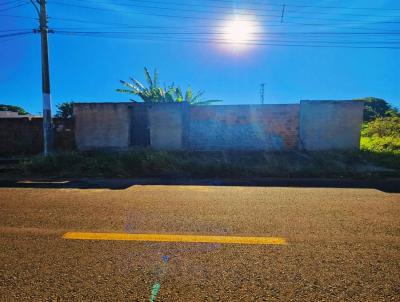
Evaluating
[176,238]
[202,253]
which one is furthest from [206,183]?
[202,253]

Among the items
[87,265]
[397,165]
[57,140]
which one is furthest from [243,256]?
[57,140]

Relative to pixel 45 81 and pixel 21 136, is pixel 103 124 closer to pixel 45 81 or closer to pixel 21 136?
pixel 45 81

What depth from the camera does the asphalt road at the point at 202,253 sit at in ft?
7.42

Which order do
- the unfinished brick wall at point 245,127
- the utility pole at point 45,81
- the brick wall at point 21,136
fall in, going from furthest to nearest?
the brick wall at point 21,136, the unfinished brick wall at point 245,127, the utility pole at point 45,81

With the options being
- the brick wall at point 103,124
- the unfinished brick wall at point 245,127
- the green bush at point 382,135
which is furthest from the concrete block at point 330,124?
the brick wall at point 103,124

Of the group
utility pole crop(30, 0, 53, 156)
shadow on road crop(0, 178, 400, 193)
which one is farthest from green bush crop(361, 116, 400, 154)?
utility pole crop(30, 0, 53, 156)

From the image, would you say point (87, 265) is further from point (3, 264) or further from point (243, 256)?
point (243, 256)

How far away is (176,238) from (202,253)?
52 centimetres

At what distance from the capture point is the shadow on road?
6.85m

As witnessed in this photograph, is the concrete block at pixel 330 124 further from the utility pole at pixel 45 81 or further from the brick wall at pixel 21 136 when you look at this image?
the brick wall at pixel 21 136

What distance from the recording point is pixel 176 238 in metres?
3.36

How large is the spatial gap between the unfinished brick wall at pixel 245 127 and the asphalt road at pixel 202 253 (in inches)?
294

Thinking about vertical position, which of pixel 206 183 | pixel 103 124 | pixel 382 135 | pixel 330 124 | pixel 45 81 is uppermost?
pixel 45 81

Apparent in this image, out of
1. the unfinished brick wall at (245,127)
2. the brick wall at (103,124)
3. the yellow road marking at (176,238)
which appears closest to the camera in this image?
the yellow road marking at (176,238)
